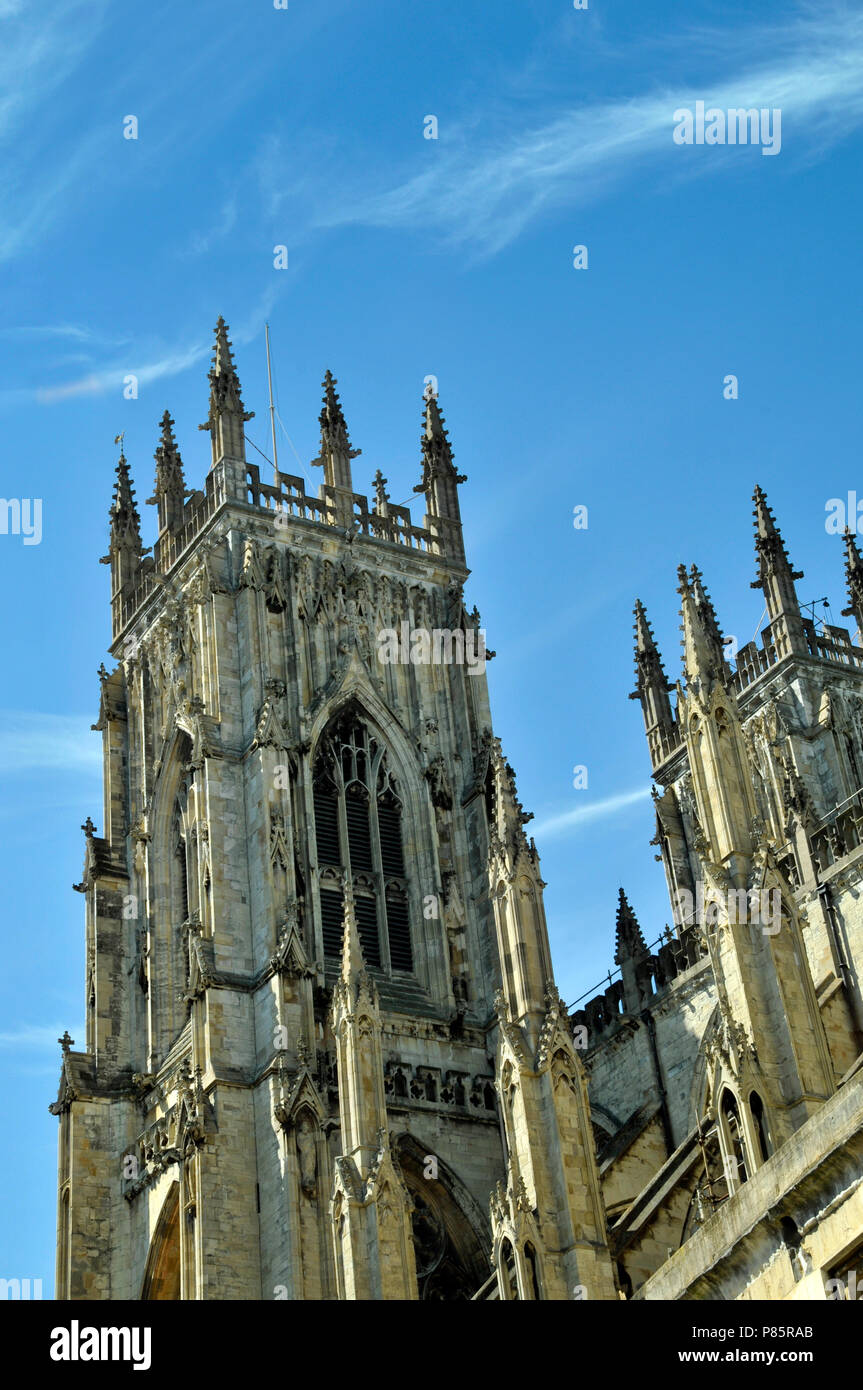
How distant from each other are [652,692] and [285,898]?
15.5 metres

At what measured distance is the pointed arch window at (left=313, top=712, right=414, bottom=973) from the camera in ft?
140

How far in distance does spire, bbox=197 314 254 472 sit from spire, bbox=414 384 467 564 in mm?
5062

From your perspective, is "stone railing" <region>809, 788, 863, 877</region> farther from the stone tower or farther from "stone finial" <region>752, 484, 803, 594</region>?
"stone finial" <region>752, 484, 803, 594</region>

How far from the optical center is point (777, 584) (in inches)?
1989

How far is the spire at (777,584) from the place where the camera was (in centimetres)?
4969

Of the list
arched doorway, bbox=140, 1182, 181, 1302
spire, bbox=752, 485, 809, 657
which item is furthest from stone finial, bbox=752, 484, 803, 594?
arched doorway, bbox=140, 1182, 181, 1302

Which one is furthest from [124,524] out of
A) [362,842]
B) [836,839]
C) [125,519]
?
[836,839]

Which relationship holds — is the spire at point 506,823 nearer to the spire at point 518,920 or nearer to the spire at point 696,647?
the spire at point 518,920

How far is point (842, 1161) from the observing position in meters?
18.0

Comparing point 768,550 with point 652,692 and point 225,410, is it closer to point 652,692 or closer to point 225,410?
point 652,692
